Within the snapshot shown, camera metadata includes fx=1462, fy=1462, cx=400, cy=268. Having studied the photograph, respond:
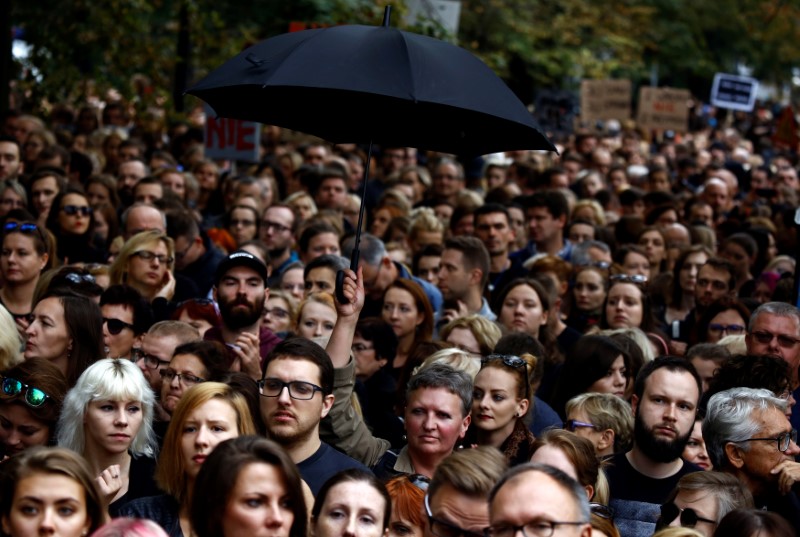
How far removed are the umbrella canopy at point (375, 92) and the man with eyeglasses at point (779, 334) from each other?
212cm

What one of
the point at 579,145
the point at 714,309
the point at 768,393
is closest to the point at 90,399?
the point at 768,393

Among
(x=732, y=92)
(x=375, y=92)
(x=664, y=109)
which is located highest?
(x=732, y=92)

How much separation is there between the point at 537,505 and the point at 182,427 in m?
1.98

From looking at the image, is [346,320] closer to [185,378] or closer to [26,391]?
[185,378]

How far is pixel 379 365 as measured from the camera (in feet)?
29.4

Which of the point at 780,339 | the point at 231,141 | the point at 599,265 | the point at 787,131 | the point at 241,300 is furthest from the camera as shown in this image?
the point at 787,131

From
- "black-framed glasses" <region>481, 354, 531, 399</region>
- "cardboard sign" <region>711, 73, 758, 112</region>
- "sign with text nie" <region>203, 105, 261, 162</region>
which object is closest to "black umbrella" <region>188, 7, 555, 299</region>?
"black-framed glasses" <region>481, 354, 531, 399</region>

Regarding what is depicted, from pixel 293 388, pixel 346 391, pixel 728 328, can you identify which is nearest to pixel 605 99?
pixel 728 328

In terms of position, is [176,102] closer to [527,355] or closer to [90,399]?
[527,355]

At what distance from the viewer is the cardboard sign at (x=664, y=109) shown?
24016mm

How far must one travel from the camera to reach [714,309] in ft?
32.7

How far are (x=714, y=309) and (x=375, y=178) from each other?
26.4 feet

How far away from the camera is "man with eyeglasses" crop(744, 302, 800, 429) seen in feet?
27.1

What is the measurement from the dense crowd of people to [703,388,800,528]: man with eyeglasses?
1 cm
